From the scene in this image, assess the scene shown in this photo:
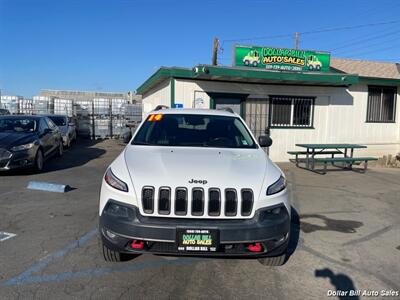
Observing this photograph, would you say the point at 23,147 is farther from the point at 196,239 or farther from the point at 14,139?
the point at 196,239

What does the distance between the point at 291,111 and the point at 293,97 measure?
1.65ft

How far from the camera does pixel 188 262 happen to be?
12.4 ft

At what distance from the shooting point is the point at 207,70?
973cm

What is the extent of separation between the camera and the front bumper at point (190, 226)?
9.71ft

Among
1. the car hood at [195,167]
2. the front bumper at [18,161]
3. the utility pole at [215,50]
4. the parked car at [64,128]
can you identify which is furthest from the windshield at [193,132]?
the utility pole at [215,50]

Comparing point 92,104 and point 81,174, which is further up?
point 92,104

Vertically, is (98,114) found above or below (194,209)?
above

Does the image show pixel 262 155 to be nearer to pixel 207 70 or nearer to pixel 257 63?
pixel 207 70

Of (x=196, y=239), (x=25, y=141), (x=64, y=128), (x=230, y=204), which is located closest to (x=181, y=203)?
(x=196, y=239)

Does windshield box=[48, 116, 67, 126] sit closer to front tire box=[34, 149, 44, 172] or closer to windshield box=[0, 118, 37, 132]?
windshield box=[0, 118, 37, 132]

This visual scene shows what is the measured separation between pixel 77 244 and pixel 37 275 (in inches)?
32.7

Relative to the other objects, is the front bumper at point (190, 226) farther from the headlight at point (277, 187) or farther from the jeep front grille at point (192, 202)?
the headlight at point (277, 187)

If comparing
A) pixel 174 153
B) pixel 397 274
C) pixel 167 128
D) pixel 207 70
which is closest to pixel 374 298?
pixel 397 274

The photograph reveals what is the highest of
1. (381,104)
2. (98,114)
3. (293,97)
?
(293,97)
